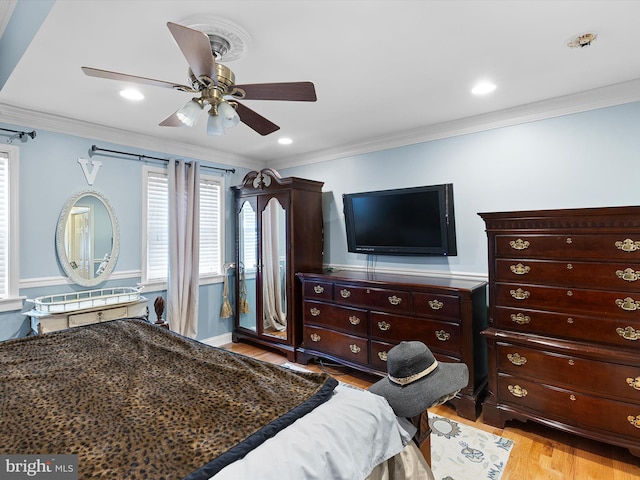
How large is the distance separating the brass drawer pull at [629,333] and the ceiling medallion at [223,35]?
2.74 meters

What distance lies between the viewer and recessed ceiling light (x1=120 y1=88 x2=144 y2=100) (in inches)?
97.1

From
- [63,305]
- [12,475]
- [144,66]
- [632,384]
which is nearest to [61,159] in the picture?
[63,305]

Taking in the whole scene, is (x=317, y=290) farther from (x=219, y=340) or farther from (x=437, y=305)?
(x=219, y=340)

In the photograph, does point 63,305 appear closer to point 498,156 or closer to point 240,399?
point 240,399

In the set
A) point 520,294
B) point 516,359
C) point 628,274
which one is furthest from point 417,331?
point 628,274

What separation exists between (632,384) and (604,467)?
1.76 feet

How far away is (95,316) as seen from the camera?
2.93 metres

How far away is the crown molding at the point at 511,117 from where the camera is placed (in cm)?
246

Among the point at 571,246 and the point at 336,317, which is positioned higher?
the point at 571,246

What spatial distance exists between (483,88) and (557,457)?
252 centimetres

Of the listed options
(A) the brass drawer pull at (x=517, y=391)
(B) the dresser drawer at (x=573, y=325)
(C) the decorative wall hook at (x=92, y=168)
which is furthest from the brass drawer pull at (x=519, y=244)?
Result: (C) the decorative wall hook at (x=92, y=168)

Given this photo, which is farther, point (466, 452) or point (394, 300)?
point (394, 300)

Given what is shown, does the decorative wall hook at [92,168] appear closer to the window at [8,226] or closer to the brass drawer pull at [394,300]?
the window at [8,226]

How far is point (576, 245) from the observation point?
2170mm
